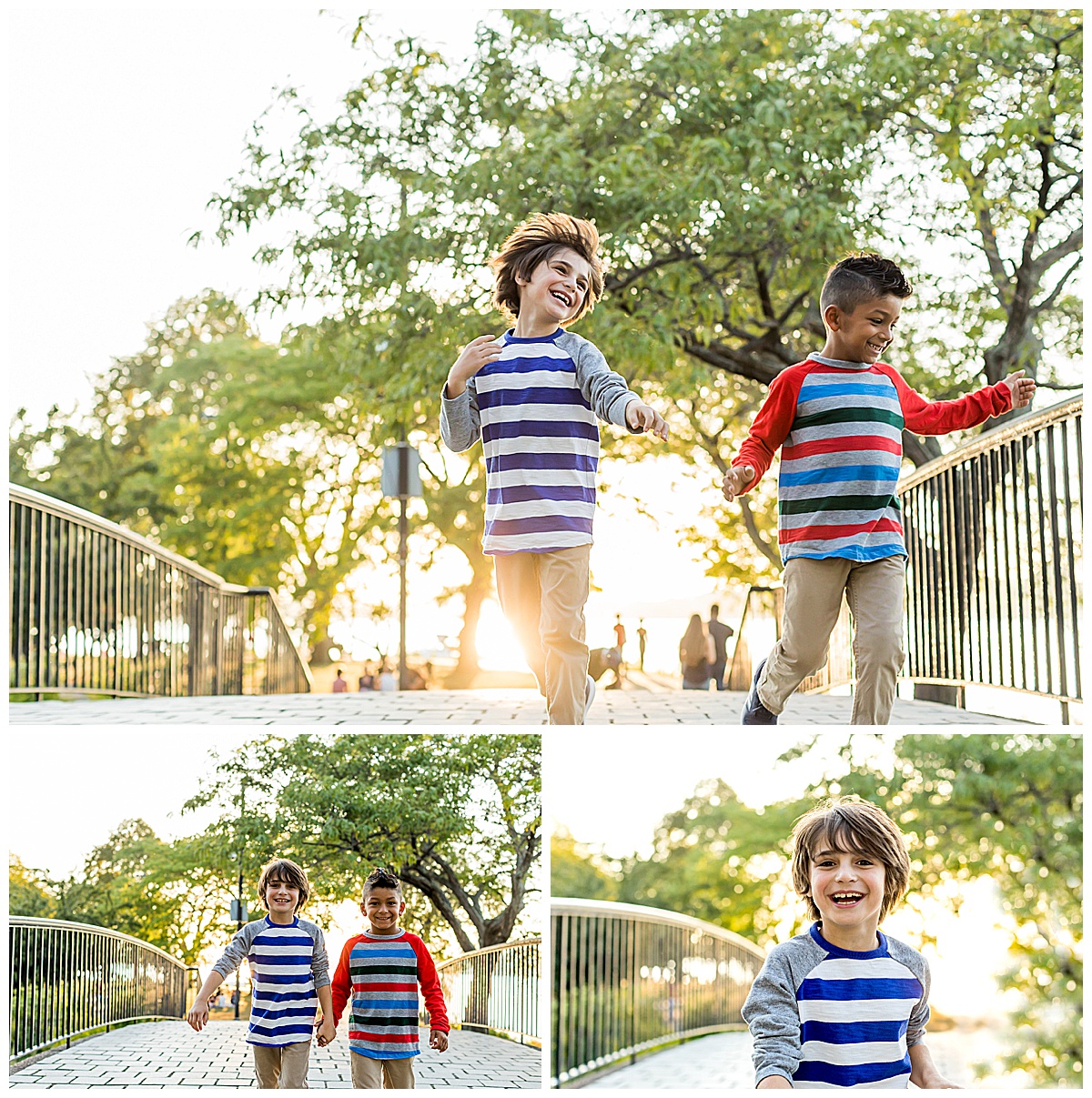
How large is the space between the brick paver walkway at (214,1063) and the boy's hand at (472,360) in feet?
5.90

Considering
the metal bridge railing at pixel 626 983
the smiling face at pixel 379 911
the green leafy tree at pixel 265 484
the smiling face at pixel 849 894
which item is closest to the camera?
the smiling face at pixel 849 894

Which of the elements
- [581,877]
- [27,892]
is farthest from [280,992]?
[581,877]

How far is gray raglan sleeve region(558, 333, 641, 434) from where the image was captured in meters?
2.64

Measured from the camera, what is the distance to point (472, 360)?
9.24 feet

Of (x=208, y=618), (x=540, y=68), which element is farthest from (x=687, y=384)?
(x=208, y=618)

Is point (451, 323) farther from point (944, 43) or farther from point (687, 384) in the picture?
point (944, 43)

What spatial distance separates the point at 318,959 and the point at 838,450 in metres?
1.96

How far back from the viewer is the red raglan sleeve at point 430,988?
296 centimetres

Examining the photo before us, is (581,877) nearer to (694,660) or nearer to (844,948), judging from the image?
(694,660)

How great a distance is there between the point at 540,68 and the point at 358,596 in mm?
11078

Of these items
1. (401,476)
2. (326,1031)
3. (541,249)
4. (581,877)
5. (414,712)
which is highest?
(401,476)

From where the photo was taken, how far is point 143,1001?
3.11 meters

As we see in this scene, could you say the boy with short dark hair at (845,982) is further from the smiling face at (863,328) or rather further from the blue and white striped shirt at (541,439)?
the smiling face at (863,328)

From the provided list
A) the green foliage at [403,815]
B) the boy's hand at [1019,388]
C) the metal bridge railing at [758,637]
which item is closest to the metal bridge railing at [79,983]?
the green foliage at [403,815]
